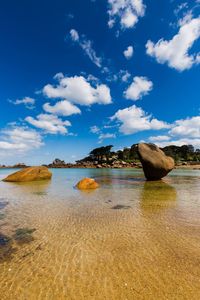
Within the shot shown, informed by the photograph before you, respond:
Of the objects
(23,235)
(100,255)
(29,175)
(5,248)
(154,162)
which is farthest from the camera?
(29,175)

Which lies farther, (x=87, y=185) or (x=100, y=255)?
(x=87, y=185)

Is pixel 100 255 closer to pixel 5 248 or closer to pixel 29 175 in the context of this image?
pixel 5 248

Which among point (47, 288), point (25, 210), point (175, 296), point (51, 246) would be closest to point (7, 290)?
point (47, 288)

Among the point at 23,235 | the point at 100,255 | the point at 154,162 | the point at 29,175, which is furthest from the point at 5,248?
the point at 29,175

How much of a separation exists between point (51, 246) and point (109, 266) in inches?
66.7

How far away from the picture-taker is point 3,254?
15.1 ft

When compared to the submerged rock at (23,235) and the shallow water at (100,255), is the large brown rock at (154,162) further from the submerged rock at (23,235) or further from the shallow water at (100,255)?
the submerged rock at (23,235)

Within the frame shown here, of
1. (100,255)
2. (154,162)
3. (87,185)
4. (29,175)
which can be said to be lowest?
(100,255)

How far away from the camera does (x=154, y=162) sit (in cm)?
2078

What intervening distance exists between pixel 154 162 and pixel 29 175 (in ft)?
44.4

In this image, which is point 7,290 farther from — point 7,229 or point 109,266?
point 7,229

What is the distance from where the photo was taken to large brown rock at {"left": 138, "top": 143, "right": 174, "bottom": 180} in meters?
20.8

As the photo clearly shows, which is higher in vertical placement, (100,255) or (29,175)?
(29,175)

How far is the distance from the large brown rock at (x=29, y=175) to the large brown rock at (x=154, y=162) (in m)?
11.5
